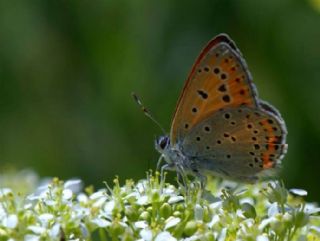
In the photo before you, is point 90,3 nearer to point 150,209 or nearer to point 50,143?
point 50,143

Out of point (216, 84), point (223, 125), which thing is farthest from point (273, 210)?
point (216, 84)

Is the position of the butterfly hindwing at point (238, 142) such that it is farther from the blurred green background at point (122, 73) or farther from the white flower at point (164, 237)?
the blurred green background at point (122, 73)

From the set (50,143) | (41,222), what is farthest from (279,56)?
(41,222)

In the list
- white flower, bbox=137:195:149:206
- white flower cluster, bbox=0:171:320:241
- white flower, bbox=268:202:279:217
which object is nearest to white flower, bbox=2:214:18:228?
white flower cluster, bbox=0:171:320:241

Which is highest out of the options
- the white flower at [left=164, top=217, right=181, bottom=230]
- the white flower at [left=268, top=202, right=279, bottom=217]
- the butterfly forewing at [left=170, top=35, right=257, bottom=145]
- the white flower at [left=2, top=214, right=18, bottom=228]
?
the butterfly forewing at [left=170, top=35, right=257, bottom=145]

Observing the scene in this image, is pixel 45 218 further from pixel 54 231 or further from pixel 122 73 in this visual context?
pixel 122 73

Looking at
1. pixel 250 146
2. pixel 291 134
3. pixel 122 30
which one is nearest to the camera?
pixel 250 146

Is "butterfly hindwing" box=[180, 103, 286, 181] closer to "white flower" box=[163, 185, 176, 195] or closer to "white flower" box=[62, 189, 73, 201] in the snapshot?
"white flower" box=[163, 185, 176, 195]

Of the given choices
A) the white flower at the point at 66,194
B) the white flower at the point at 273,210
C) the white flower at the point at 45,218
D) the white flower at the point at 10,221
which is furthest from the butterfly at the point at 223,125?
the white flower at the point at 10,221
